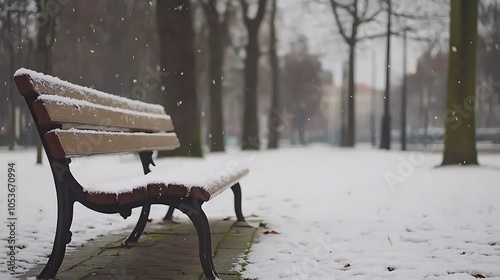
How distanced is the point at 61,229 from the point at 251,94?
60.4 ft

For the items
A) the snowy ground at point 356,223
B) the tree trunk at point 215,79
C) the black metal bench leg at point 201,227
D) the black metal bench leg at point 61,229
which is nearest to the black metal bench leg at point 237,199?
the snowy ground at point 356,223

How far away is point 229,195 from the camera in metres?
7.67

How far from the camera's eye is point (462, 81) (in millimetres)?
9805

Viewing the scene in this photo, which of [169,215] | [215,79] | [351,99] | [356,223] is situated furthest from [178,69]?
[351,99]

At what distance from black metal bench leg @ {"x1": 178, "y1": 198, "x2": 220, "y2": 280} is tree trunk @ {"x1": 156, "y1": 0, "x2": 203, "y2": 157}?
28.8 feet

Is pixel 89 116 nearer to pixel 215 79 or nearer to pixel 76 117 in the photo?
pixel 76 117

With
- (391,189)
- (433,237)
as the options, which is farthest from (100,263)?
(391,189)

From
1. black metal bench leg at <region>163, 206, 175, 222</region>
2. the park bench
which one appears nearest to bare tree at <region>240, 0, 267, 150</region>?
black metal bench leg at <region>163, 206, 175, 222</region>

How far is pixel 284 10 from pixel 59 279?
2133cm

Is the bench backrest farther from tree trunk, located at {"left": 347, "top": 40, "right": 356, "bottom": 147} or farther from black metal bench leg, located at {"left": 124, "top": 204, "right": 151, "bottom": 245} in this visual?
tree trunk, located at {"left": 347, "top": 40, "right": 356, "bottom": 147}

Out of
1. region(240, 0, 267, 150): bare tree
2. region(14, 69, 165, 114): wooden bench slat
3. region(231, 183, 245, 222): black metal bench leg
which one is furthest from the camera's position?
region(240, 0, 267, 150): bare tree

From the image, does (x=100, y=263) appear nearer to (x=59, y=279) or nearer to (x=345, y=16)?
(x=59, y=279)

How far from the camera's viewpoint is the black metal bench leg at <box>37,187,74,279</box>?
3.12 metres

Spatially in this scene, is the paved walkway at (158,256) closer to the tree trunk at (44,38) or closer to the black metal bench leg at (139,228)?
the black metal bench leg at (139,228)
